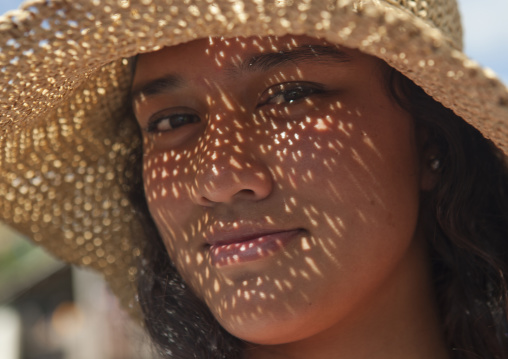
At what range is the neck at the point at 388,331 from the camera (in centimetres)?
144

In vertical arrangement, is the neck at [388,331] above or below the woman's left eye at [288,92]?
below

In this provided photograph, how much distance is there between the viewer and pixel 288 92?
1365 millimetres

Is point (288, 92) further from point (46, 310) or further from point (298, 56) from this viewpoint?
point (46, 310)

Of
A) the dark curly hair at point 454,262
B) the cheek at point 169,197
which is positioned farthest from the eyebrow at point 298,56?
the cheek at point 169,197

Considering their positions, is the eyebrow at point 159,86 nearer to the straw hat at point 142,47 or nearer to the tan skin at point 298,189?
the tan skin at point 298,189

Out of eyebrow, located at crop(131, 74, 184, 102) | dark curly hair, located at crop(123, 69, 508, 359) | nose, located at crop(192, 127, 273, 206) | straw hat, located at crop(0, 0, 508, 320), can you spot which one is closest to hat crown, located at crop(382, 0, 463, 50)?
straw hat, located at crop(0, 0, 508, 320)

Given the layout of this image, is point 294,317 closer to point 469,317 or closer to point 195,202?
point 195,202

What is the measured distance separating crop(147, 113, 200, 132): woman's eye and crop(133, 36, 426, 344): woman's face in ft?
0.20

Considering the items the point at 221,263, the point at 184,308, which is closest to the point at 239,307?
the point at 221,263

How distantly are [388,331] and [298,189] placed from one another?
0.37 m

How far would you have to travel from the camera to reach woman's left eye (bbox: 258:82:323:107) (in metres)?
1.35

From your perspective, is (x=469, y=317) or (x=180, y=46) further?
(x=469, y=317)

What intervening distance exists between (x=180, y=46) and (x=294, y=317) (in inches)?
22.3

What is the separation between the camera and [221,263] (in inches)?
53.7
